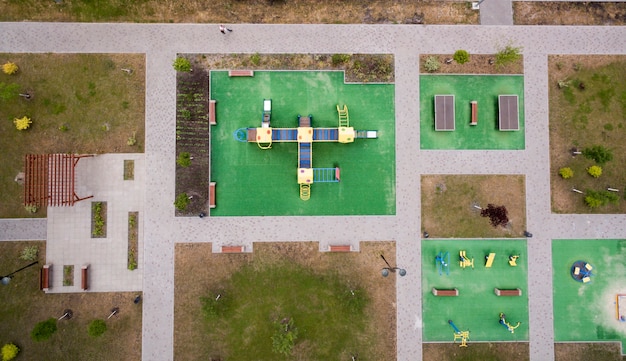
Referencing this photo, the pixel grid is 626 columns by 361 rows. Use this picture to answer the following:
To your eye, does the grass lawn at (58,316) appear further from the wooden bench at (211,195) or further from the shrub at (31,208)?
the wooden bench at (211,195)

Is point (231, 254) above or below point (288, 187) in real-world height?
below

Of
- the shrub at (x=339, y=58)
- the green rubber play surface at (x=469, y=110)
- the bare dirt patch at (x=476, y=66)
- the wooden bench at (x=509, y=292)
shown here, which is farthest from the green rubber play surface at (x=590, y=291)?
the shrub at (x=339, y=58)

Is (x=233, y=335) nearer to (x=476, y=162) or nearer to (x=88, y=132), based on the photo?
(x=88, y=132)

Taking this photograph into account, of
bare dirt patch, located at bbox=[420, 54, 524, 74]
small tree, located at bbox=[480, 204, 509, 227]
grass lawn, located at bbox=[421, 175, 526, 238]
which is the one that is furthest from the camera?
bare dirt patch, located at bbox=[420, 54, 524, 74]

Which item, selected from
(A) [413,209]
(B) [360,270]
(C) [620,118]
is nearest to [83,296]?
(B) [360,270]

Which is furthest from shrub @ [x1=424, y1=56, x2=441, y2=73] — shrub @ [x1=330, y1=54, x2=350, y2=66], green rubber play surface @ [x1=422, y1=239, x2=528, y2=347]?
green rubber play surface @ [x1=422, y1=239, x2=528, y2=347]

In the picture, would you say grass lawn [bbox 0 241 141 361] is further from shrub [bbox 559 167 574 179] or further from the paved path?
shrub [bbox 559 167 574 179]
